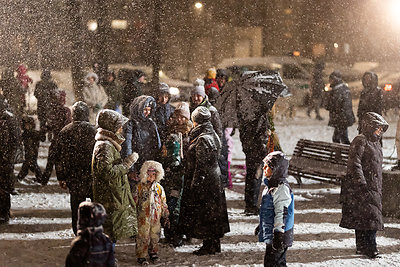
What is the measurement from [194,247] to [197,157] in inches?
47.1

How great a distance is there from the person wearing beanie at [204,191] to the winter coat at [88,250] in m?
2.93

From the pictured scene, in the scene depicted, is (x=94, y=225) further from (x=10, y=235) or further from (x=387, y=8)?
(x=387, y=8)

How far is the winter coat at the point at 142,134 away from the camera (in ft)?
28.6

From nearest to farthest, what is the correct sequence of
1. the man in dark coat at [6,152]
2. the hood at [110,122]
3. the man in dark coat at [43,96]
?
the hood at [110,122] → the man in dark coat at [6,152] → the man in dark coat at [43,96]

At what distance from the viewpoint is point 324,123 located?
22594mm

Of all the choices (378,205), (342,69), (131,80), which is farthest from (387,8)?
(378,205)

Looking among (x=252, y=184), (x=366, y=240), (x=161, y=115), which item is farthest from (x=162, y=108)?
(x=366, y=240)

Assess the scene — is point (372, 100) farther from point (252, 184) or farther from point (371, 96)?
point (252, 184)

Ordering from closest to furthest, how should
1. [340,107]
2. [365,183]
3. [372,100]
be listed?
[365,183]
[372,100]
[340,107]

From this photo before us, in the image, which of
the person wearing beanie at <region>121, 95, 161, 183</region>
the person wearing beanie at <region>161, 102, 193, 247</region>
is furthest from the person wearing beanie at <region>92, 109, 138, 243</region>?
the person wearing beanie at <region>121, 95, 161, 183</region>

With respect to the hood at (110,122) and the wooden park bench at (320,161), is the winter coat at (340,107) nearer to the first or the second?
the wooden park bench at (320,161)

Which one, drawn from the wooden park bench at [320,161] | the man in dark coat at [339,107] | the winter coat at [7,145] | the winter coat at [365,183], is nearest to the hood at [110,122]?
the winter coat at [7,145]

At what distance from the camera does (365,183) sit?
25.8 feet

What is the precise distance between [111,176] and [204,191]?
49.5 inches
